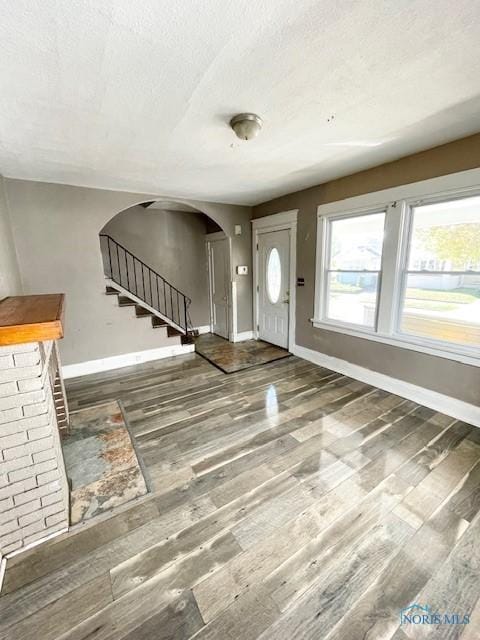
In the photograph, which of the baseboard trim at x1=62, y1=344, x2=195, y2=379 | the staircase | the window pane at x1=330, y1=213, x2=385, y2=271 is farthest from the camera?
the staircase

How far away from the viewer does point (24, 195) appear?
3.17 meters

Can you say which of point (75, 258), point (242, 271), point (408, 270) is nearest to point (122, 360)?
point (75, 258)

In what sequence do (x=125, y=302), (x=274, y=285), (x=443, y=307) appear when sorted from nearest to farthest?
(x=443, y=307) < (x=125, y=302) < (x=274, y=285)

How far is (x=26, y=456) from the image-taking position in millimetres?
1397

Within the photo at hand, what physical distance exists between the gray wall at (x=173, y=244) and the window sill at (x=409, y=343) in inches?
119

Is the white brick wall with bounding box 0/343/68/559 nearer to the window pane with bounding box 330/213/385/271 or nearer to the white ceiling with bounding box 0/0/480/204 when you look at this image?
the white ceiling with bounding box 0/0/480/204

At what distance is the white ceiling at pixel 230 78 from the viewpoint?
110 cm

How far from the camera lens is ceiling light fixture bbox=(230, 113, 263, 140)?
6.01ft

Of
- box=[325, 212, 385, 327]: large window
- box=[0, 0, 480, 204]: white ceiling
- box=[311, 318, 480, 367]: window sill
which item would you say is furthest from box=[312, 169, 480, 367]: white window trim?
box=[0, 0, 480, 204]: white ceiling

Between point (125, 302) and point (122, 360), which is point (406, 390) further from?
point (125, 302)

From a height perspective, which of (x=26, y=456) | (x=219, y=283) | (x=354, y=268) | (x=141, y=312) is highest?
(x=354, y=268)

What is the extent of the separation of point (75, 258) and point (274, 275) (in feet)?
9.97

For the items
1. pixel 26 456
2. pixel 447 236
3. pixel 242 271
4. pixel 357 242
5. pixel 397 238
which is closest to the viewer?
pixel 26 456

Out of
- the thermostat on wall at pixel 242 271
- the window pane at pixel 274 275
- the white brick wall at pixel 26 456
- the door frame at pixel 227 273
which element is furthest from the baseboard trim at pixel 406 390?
the white brick wall at pixel 26 456
